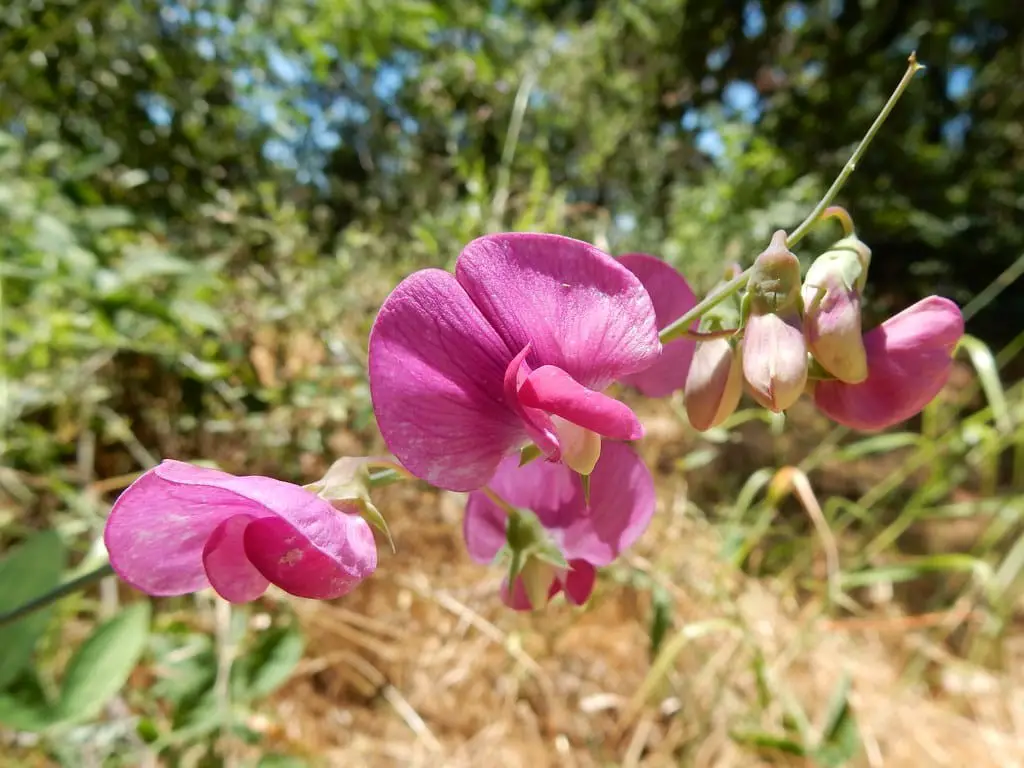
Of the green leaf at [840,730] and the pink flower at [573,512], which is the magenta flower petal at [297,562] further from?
the green leaf at [840,730]

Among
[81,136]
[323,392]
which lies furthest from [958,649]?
[81,136]

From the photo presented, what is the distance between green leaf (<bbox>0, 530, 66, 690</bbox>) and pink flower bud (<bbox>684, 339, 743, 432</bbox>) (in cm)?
70

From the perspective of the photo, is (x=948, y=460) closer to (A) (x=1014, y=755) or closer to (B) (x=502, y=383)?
(A) (x=1014, y=755)

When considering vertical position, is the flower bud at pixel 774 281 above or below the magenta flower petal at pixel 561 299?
above

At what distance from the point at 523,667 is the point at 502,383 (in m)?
0.90

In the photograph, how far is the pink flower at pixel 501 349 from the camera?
37 centimetres

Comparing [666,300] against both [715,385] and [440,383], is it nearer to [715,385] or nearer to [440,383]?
[715,385]

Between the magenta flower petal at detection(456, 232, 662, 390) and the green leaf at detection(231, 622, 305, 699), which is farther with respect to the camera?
the green leaf at detection(231, 622, 305, 699)

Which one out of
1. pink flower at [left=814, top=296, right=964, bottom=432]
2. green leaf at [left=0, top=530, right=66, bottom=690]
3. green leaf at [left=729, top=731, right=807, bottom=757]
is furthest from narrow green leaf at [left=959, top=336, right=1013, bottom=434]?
green leaf at [left=0, top=530, right=66, bottom=690]

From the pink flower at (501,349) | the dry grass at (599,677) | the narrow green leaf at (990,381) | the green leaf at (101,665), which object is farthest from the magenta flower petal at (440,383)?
the narrow green leaf at (990,381)

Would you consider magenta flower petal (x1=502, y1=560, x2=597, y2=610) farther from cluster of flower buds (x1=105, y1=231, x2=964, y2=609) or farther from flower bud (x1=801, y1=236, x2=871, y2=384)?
flower bud (x1=801, y1=236, x2=871, y2=384)

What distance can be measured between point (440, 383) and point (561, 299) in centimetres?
8

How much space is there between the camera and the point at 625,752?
3.95ft

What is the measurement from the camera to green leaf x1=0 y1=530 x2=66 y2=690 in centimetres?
73
